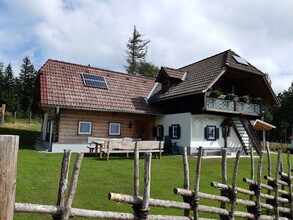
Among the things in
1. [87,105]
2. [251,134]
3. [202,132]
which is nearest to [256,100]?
[251,134]

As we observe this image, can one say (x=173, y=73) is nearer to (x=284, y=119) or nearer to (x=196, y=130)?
(x=196, y=130)

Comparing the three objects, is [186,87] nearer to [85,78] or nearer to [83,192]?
[85,78]

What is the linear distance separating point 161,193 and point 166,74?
1394 centimetres

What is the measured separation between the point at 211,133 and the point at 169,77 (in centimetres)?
521

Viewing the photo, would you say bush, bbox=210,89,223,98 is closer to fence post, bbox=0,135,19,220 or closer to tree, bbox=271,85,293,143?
fence post, bbox=0,135,19,220

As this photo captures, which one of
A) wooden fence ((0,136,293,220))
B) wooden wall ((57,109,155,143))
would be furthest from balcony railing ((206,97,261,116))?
wooden fence ((0,136,293,220))

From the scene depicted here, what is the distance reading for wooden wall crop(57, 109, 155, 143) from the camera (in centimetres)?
1740

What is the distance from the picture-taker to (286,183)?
278 inches

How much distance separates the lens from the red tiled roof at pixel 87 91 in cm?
1728

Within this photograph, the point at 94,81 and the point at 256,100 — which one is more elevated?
the point at 94,81

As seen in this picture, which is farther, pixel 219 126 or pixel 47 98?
pixel 219 126

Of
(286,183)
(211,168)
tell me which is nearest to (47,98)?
(211,168)

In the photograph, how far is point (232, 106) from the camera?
61.5 feet

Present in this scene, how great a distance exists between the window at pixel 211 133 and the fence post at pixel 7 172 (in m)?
16.9
